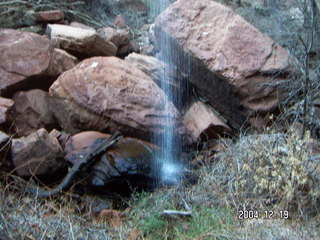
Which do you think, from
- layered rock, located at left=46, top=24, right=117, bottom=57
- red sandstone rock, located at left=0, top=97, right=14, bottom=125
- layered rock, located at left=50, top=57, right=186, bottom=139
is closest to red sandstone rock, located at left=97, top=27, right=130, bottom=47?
layered rock, located at left=46, top=24, right=117, bottom=57

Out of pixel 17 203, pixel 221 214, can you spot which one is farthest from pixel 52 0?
pixel 221 214

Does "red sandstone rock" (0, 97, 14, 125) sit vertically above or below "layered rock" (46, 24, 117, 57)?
below

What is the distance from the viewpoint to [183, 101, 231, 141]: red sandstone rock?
6594 mm

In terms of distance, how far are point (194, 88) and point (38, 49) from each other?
2.38m

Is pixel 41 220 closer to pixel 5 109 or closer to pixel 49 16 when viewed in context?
pixel 5 109

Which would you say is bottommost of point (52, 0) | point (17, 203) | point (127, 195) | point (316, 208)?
point (127, 195)

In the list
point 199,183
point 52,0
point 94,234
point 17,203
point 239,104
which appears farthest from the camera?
point 52,0

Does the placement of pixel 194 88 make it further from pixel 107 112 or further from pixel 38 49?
pixel 38 49

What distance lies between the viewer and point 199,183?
5.49 m

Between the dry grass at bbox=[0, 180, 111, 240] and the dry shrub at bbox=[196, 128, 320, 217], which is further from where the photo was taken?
the dry shrub at bbox=[196, 128, 320, 217]

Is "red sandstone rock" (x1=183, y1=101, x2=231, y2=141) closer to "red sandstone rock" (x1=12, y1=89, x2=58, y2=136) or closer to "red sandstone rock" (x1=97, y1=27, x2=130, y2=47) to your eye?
"red sandstone rock" (x1=12, y1=89, x2=58, y2=136)
